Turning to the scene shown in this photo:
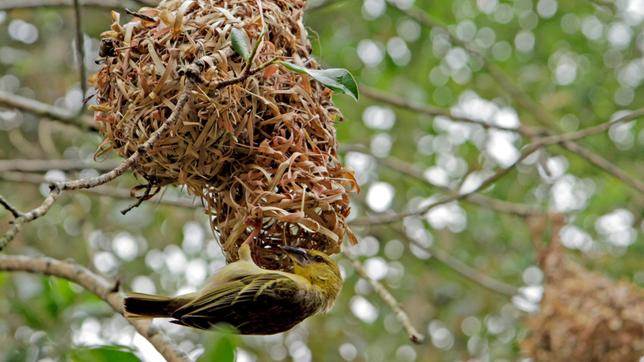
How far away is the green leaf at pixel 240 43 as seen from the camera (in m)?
1.82

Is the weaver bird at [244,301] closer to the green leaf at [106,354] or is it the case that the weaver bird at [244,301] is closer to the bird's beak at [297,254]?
the bird's beak at [297,254]

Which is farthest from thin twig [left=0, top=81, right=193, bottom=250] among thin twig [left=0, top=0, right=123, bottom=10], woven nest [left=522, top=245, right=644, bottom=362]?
woven nest [left=522, top=245, right=644, bottom=362]

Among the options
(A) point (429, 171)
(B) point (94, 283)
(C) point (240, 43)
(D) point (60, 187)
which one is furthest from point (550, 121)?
(D) point (60, 187)

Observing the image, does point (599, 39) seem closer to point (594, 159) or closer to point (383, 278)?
point (383, 278)

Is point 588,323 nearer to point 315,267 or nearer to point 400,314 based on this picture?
point 400,314

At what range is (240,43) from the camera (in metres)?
1.83

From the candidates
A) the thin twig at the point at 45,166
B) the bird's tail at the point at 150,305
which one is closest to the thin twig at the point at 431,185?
the thin twig at the point at 45,166

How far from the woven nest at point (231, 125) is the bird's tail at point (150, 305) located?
0.69 feet

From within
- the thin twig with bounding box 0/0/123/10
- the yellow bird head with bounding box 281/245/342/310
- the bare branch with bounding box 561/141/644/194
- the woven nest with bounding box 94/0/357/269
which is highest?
the woven nest with bounding box 94/0/357/269

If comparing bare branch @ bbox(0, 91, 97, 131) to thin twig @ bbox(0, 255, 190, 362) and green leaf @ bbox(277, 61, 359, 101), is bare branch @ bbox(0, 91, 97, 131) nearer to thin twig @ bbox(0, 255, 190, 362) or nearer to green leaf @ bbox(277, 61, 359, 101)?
thin twig @ bbox(0, 255, 190, 362)

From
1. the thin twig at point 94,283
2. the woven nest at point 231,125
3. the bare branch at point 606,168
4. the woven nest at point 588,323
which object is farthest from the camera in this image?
the woven nest at point 588,323

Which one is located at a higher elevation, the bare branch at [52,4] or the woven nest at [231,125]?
the woven nest at [231,125]

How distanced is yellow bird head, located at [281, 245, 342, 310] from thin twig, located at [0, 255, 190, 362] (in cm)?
33

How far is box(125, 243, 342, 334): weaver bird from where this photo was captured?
1.91 meters
